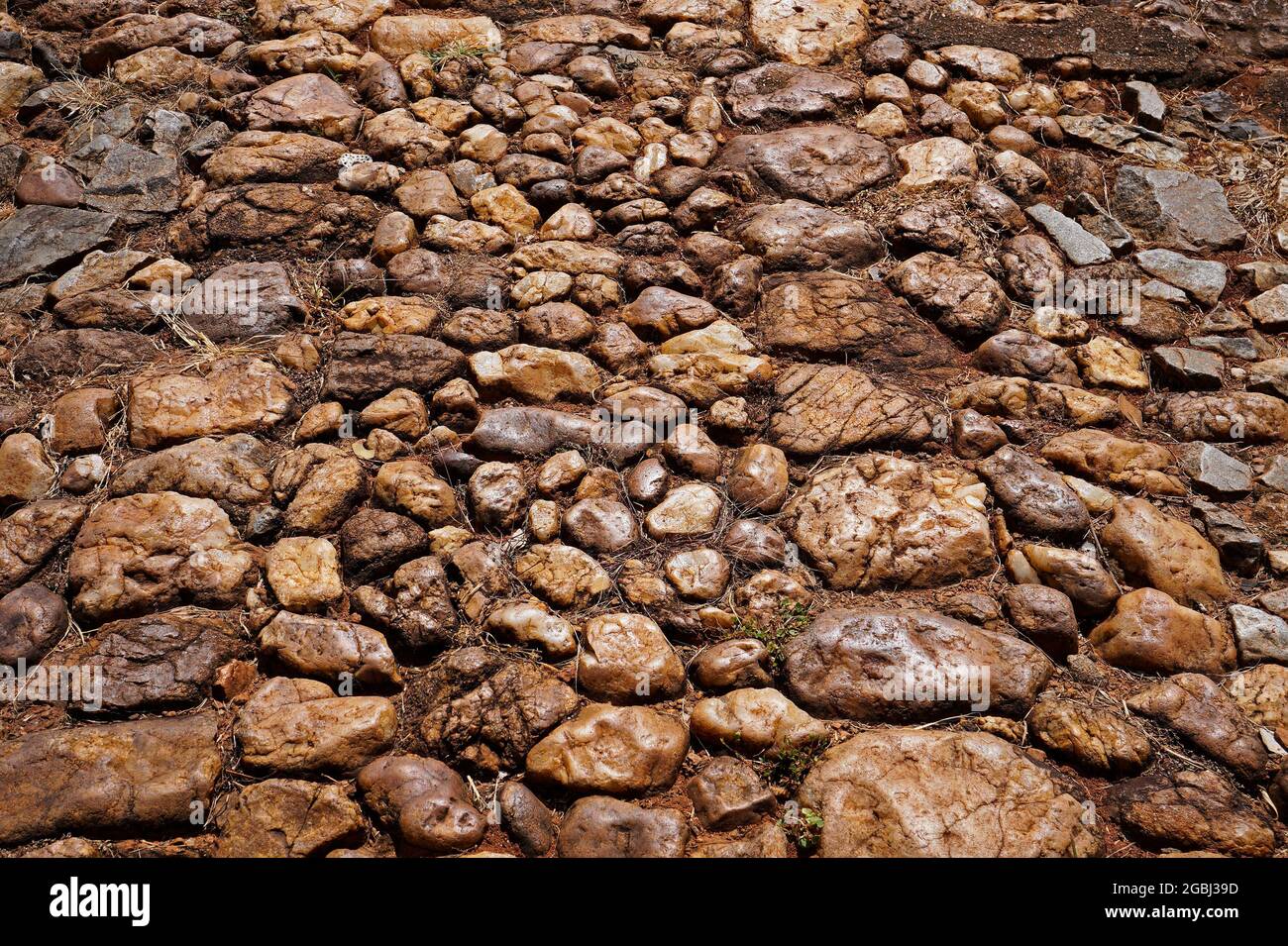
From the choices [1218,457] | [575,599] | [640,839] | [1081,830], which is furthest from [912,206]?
[640,839]

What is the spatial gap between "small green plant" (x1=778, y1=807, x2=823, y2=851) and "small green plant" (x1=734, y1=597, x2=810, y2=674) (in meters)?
0.53

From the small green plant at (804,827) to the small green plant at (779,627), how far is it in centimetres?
53

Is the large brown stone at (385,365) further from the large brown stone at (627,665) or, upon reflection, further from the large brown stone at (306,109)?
the large brown stone at (306,109)

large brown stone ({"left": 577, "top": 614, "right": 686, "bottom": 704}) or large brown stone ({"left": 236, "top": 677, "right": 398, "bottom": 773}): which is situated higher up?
large brown stone ({"left": 577, "top": 614, "right": 686, "bottom": 704})

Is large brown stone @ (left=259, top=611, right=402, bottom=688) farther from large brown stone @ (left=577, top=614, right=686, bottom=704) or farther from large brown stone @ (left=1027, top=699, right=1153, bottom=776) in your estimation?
large brown stone @ (left=1027, top=699, right=1153, bottom=776)

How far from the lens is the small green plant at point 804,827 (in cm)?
268

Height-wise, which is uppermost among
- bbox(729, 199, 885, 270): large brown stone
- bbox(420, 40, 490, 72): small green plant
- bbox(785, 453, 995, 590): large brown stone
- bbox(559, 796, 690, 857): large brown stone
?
bbox(420, 40, 490, 72): small green plant

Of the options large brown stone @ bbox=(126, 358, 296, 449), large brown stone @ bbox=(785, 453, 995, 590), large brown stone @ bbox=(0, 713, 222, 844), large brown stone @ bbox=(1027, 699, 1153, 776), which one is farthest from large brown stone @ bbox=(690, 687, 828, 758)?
large brown stone @ bbox=(126, 358, 296, 449)

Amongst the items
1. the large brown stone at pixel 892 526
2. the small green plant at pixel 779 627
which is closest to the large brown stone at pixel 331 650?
the small green plant at pixel 779 627

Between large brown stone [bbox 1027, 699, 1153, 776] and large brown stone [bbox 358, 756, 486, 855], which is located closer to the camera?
large brown stone [bbox 358, 756, 486, 855]

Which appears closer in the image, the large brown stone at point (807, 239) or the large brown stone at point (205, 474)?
the large brown stone at point (205, 474)

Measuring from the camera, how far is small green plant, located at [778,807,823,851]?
2.68m

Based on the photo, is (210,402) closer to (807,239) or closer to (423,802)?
(423,802)

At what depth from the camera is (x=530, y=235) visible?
4.45 m
